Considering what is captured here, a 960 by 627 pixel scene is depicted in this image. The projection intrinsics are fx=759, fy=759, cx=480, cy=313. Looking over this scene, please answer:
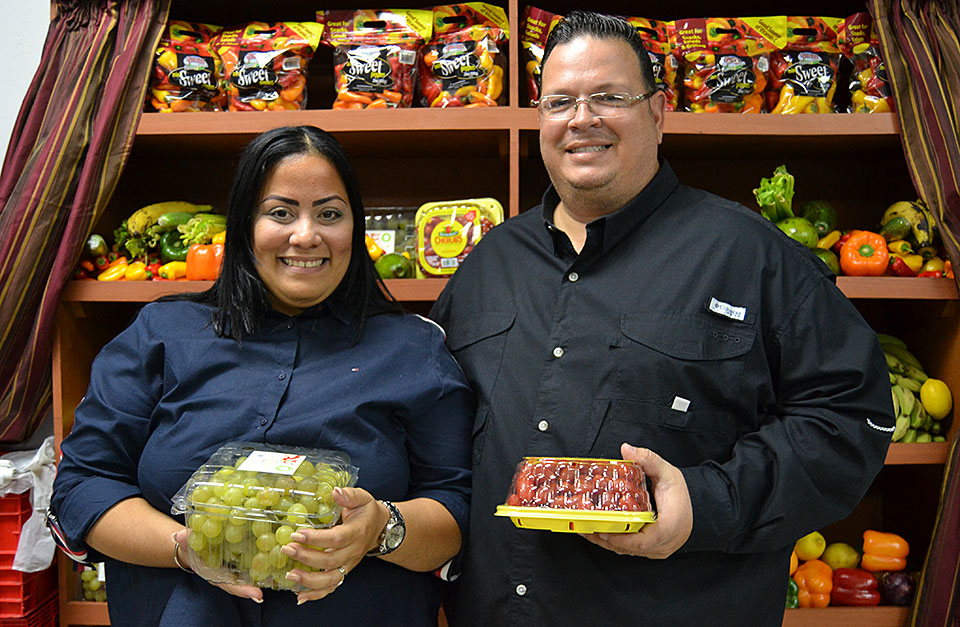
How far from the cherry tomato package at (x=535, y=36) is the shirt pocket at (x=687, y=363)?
1059 mm

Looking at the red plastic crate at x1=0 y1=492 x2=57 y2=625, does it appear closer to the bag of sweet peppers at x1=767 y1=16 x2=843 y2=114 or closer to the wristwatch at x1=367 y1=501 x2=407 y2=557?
the wristwatch at x1=367 y1=501 x2=407 y2=557

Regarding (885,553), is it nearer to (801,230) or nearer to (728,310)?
(801,230)

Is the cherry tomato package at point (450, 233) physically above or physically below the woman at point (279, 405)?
above

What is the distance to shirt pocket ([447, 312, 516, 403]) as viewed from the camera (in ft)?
5.38

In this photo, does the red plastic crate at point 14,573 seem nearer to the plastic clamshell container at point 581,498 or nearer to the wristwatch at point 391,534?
the wristwatch at point 391,534

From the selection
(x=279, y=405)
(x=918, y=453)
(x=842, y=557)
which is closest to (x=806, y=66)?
(x=918, y=453)

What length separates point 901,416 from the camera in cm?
226

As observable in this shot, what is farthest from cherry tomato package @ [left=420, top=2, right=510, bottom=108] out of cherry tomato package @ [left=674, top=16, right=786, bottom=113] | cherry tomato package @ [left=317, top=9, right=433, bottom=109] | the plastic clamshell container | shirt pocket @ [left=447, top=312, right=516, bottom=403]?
the plastic clamshell container

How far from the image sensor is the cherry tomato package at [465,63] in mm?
2242

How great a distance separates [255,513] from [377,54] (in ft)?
4.98

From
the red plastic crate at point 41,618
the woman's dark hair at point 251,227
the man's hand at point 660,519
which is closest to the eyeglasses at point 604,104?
the woman's dark hair at point 251,227

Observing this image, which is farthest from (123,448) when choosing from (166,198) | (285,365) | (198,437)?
(166,198)

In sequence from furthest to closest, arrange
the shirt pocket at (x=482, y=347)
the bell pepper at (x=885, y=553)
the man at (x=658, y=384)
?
the bell pepper at (x=885, y=553) → the shirt pocket at (x=482, y=347) → the man at (x=658, y=384)

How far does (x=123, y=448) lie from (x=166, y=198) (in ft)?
4.86
